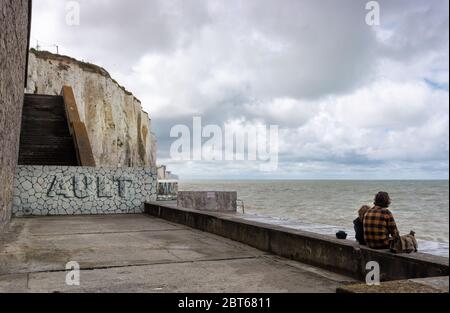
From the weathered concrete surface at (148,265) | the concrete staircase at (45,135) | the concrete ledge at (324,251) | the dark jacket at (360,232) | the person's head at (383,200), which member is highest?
the concrete staircase at (45,135)

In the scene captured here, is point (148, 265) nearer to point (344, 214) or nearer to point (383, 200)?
point (383, 200)

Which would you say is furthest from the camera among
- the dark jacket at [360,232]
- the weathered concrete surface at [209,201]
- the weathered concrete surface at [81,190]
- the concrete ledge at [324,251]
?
the weathered concrete surface at [209,201]

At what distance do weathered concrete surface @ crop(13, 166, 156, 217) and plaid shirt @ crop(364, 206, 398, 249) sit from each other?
11.7m

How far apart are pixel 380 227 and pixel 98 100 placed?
3943 cm

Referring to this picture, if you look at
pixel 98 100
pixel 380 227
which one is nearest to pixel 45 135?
pixel 380 227

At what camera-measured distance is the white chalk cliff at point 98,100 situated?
35.2 meters

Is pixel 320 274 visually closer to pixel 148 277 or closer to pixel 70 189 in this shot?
pixel 148 277

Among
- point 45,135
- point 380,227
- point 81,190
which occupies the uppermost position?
point 45,135

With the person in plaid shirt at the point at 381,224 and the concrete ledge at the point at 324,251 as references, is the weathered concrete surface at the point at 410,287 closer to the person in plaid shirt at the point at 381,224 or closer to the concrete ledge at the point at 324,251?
the concrete ledge at the point at 324,251

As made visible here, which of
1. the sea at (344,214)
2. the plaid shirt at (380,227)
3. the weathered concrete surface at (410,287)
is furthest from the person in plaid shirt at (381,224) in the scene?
the sea at (344,214)

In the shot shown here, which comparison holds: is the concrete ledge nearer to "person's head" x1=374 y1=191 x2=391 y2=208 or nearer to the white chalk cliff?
"person's head" x1=374 y1=191 x2=391 y2=208

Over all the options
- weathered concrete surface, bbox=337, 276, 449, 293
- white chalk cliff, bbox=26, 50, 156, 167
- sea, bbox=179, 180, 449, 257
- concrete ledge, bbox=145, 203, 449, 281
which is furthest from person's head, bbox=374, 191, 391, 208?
white chalk cliff, bbox=26, 50, 156, 167

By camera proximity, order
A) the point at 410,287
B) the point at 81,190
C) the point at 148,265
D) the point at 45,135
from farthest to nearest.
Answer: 1. the point at 45,135
2. the point at 81,190
3. the point at 148,265
4. the point at 410,287

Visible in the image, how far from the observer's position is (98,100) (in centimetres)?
4134
